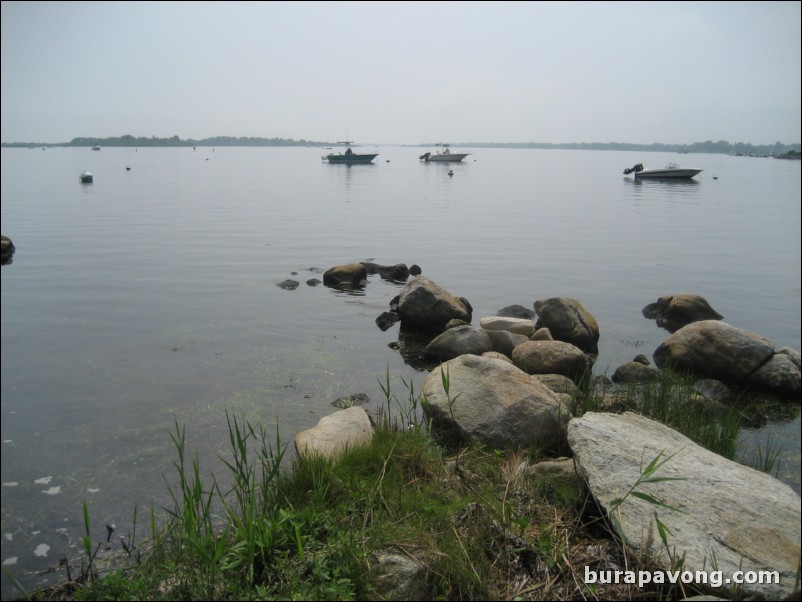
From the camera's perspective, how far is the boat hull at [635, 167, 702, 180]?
62.1 m

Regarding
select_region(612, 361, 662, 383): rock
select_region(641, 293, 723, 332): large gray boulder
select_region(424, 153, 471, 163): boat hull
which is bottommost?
select_region(612, 361, 662, 383): rock

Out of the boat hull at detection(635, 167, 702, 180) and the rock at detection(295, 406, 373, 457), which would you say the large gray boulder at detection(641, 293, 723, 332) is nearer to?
the rock at detection(295, 406, 373, 457)

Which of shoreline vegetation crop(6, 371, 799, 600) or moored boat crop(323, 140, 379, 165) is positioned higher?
moored boat crop(323, 140, 379, 165)

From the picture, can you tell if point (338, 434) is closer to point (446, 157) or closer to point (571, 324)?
point (571, 324)

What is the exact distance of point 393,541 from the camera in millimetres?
3717

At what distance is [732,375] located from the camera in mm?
9656

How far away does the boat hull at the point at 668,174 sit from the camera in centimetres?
6214

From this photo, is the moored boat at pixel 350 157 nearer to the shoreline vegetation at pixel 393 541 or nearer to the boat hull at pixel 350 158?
the boat hull at pixel 350 158

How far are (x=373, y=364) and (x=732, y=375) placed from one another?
634 centimetres

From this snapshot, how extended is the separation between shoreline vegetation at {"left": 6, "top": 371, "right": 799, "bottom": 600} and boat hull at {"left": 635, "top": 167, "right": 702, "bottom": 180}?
65989mm

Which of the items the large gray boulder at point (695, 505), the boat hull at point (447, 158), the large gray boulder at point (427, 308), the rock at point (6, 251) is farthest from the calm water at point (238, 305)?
the boat hull at point (447, 158)

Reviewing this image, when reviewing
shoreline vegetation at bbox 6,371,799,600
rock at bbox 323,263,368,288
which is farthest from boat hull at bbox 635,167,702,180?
shoreline vegetation at bbox 6,371,799,600

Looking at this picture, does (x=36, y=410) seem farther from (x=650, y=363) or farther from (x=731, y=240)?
(x=731, y=240)

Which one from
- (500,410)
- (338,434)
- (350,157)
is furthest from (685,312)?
(350,157)
